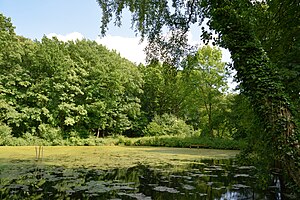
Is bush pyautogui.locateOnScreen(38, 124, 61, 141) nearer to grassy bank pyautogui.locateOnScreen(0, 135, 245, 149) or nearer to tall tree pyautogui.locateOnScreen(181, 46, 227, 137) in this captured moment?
grassy bank pyautogui.locateOnScreen(0, 135, 245, 149)

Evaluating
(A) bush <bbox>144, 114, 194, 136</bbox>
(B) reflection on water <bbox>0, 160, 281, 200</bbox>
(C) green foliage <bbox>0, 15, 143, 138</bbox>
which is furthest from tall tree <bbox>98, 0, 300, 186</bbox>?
(A) bush <bbox>144, 114, 194, 136</bbox>

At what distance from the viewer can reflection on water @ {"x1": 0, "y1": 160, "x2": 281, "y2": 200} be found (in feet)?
19.0

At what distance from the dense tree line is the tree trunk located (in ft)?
63.7

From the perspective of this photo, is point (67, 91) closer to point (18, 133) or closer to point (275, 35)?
point (18, 133)

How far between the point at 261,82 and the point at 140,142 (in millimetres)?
20908

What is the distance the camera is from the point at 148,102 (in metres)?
32.0

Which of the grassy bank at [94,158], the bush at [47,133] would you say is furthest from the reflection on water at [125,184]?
the bush at [47,133]

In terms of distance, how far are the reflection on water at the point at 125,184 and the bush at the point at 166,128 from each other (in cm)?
1731

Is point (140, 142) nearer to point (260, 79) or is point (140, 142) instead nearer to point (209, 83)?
point (209, 83)

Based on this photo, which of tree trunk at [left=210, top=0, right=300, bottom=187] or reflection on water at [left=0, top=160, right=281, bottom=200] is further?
reflection on water at [left=0, top=160, right=281, bottom=200]

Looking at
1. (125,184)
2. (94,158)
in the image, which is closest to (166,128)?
(94,158)

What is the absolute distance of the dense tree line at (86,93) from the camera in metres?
22.0

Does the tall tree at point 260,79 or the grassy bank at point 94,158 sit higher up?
the tall tree at point 260,79

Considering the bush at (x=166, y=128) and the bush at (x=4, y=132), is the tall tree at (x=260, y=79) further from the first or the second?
the bush at (x=166, y=128)
